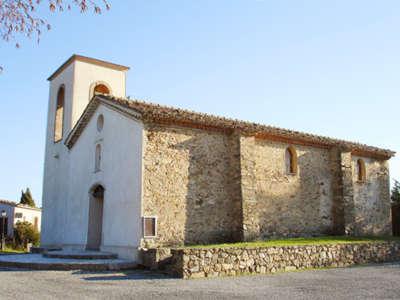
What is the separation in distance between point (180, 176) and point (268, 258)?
4.15 metres

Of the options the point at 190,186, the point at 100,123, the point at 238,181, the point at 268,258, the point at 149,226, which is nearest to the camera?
the point at 268,258

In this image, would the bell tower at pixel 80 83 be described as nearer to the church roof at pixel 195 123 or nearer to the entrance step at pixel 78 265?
the church roof at pixel 195 123

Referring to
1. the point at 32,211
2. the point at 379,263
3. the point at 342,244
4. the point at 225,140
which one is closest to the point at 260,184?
the point at 225,140

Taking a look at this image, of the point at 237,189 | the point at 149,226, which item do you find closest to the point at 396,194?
the point at 237,189

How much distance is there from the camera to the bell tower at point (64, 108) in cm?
2002

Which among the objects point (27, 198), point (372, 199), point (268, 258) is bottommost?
point (268, 258)

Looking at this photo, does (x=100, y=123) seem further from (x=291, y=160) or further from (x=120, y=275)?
(x=291, y=160)

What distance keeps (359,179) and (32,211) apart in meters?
25.6

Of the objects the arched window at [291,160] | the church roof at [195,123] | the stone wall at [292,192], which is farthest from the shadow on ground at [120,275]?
the arched window at [291,160]

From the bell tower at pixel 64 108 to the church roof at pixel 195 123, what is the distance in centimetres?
150

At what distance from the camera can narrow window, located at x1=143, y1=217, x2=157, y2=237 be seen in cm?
1356

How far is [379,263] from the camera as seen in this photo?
49.9 ft

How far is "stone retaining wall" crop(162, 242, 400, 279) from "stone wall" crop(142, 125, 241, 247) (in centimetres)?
208

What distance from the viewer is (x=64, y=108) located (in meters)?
20.6
